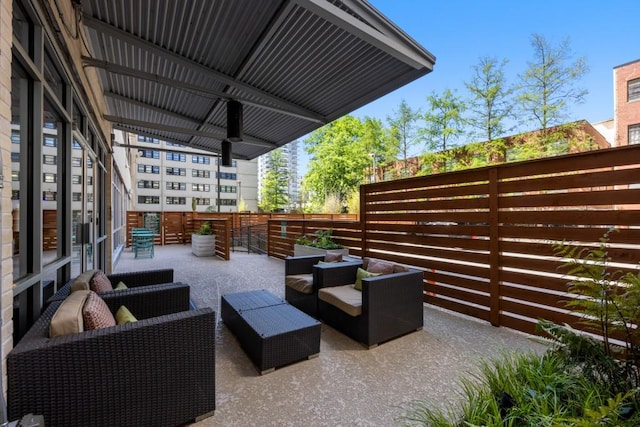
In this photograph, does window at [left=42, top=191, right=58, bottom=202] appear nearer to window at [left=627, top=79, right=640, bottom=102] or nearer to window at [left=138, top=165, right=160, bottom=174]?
window at [left=627, top=79, right=640, bottom=102]

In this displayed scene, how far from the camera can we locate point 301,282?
11.8 feet

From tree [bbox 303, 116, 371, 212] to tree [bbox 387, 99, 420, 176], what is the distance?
274cm

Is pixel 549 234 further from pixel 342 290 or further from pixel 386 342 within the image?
pixel 342 290

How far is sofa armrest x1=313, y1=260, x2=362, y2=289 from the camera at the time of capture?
3.38 metres

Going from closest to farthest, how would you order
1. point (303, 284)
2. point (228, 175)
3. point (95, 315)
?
point (95, 315) → point (303, 284) → point (228, 175)

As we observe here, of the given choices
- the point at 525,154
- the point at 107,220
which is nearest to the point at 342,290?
the point at 107,220

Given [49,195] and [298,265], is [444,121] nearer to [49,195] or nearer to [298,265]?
[298,265]

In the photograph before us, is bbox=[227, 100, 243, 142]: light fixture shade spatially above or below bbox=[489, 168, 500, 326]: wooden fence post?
above

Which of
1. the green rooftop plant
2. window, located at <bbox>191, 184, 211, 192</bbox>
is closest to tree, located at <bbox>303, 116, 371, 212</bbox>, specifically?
the green rooftop plant

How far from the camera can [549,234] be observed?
2953mm

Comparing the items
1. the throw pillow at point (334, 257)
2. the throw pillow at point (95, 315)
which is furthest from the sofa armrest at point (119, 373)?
the throw pillow at point (334, 257)

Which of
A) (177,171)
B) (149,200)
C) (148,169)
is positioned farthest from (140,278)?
(177,171)

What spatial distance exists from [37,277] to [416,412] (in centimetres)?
252

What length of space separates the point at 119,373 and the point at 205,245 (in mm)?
7606
